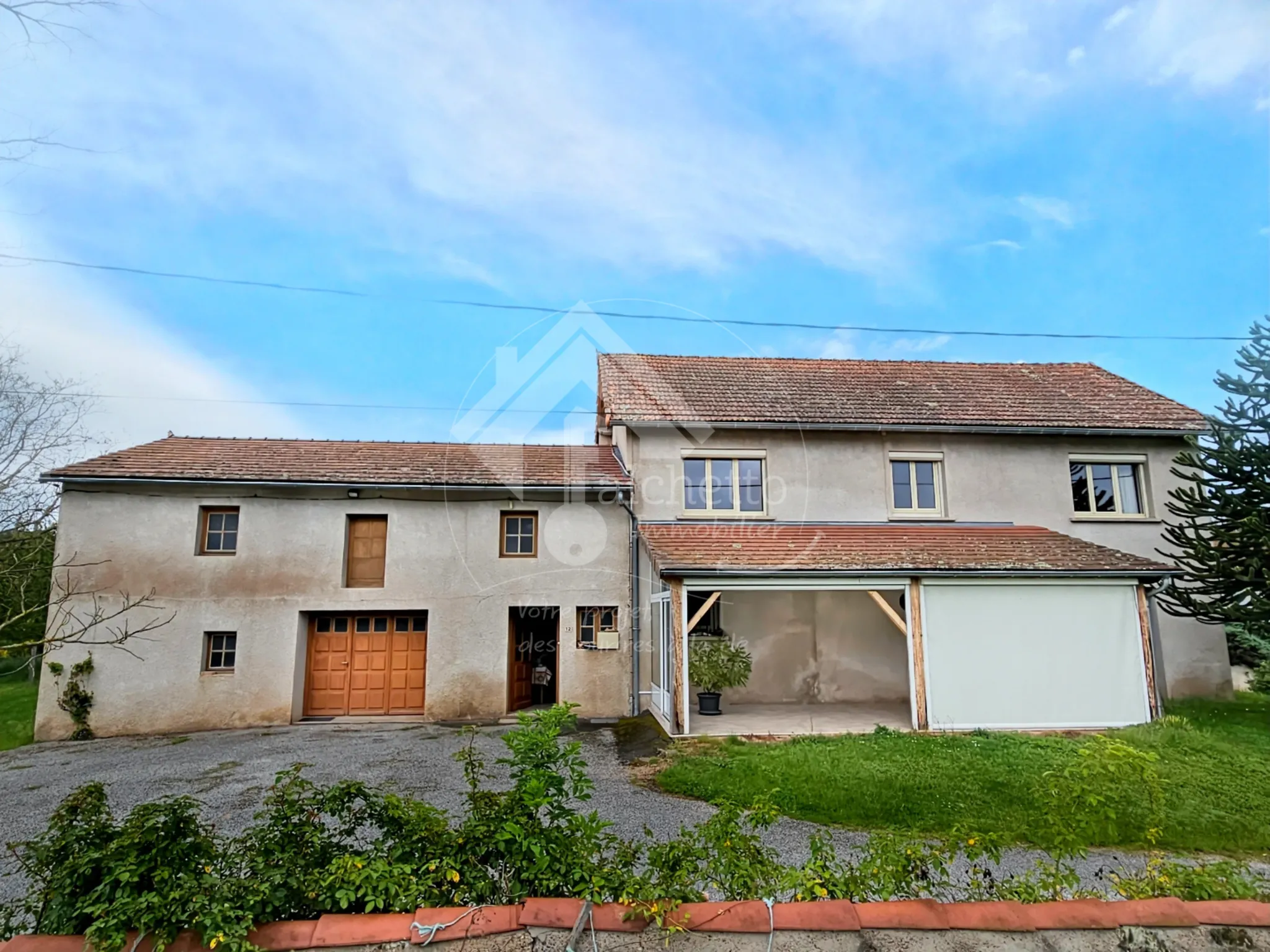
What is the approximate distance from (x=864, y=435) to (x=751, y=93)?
23.6 feet

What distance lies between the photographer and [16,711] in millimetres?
15617

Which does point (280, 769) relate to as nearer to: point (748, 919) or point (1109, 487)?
point (748, 919)

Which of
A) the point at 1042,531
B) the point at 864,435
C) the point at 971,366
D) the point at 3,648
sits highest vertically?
the point at 971,366

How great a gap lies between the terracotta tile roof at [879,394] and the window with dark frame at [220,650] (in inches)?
349

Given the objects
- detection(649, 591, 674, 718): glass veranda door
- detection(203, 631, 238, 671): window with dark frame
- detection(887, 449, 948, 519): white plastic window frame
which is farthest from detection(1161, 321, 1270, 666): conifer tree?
detection(203, 631, 238, 671): window with dark frame

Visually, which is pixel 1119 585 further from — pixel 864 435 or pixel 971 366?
pixel 971 366

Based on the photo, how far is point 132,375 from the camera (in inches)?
562

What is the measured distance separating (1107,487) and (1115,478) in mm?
314

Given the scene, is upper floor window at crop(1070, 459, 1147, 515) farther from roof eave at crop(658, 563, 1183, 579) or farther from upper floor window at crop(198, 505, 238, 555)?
upper floor window at crop(198, 505, 238, 555)

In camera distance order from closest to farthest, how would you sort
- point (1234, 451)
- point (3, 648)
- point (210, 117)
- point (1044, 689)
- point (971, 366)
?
point (3, 648) → point (210, 117) → point (1044, 689) → point (1234, 451) → point (971, 366)

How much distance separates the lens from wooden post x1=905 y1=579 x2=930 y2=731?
1094 centimetres

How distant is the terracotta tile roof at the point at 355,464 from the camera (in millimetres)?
13273

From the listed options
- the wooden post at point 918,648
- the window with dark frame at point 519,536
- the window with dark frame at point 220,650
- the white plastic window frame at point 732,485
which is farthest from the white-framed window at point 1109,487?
the window with dark frame at point 220,650

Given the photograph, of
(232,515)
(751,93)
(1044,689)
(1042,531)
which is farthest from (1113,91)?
(232,515)
